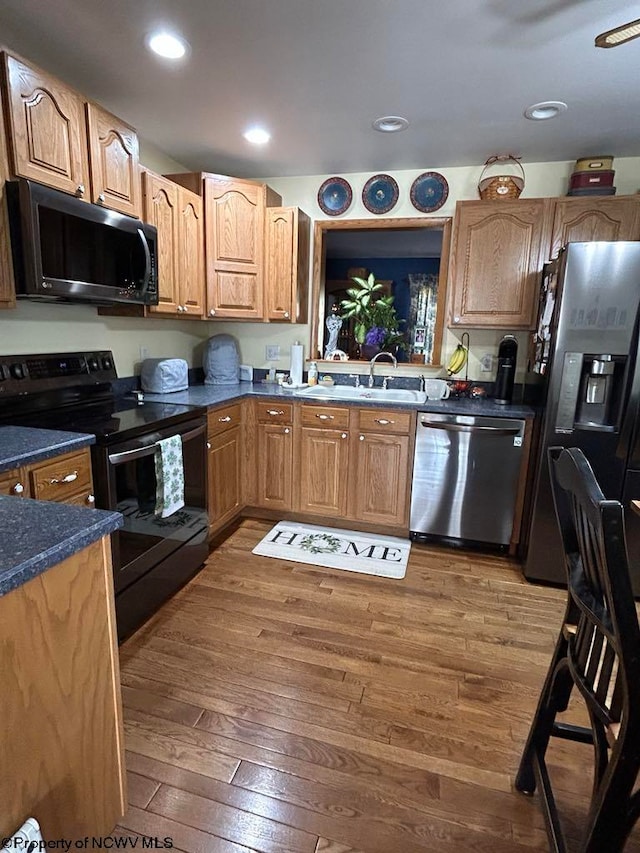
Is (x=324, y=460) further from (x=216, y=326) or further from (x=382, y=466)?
(x=216, y=326)

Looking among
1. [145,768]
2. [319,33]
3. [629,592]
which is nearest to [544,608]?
[629,592]

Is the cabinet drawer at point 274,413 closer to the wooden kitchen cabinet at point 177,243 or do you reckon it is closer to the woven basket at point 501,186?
the wooden kitchen cabinet at point 177,243

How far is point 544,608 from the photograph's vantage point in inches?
91.6

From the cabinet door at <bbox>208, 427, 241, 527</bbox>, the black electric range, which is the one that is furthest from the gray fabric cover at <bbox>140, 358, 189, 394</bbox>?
the cabinet door at <bbox>208, 427, 241, 527</bbox>

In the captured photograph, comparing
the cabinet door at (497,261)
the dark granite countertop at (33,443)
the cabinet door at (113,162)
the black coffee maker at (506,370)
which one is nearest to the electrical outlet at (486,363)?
the black coffee maker at (506,370)

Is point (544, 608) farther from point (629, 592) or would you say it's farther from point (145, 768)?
point (145, 768)

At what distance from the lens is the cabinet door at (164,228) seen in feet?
7.99

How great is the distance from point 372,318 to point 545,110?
1.63 m

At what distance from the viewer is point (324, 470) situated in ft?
9.99

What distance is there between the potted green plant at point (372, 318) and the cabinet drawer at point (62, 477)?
7.69ft

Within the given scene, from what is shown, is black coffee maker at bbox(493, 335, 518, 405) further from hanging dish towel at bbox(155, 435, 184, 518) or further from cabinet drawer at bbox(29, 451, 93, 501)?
cabinet drawer at bbox(29, 451, 93, 501)

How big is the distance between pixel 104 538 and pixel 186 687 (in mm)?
1037

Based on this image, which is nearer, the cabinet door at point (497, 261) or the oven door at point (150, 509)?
the oven door at point (150, 509)

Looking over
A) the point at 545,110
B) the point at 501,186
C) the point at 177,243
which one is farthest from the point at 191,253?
the point at 545,110
